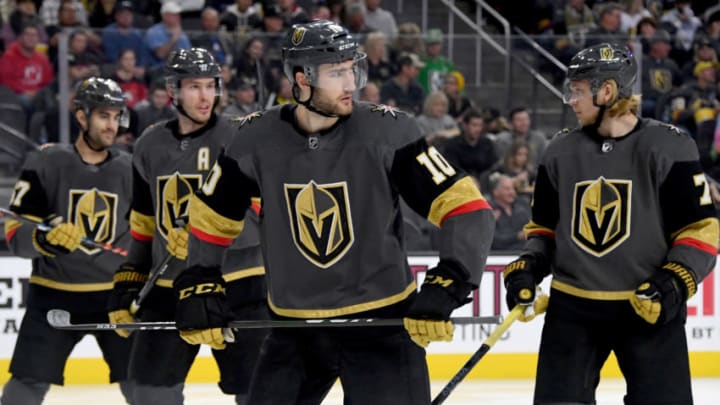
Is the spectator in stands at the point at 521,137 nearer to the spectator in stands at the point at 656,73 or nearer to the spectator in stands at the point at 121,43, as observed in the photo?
the spectator in stands at the point at 656,73

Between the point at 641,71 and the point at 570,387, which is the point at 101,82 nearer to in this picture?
the point at 570,387

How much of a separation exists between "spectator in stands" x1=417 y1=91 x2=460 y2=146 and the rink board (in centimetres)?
82

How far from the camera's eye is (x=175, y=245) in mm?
4371

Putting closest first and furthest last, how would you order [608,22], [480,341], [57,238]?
[57,238], [480,341], [608,22]

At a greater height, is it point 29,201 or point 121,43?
point 121,43

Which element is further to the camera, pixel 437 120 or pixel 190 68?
pixel 437 120

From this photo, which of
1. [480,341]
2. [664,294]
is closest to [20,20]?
[480,341]

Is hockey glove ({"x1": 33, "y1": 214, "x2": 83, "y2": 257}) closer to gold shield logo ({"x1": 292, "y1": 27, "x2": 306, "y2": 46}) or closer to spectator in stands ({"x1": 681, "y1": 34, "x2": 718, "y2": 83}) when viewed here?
gold shield logo ({"x1": 292, "y1": 27, "x2": 306, "y2": 46})

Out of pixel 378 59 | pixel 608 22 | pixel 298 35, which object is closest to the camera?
pixel 298 35

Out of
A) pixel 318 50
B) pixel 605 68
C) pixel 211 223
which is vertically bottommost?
pixel 211 223

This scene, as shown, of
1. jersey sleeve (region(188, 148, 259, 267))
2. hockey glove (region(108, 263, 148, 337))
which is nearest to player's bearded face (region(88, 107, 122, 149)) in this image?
hockey glove (region(108, 263, 148, 337))

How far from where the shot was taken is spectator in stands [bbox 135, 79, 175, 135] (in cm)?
766

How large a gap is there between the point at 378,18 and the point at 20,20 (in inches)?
97.4

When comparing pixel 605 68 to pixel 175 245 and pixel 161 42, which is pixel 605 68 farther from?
pixel 161 42
